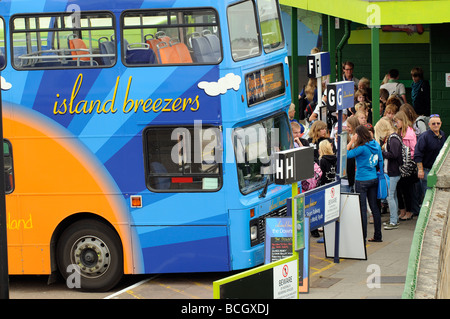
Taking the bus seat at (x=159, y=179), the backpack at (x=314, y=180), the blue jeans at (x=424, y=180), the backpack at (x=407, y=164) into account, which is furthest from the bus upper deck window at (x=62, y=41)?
the blue jeans at (x=424, y=180)

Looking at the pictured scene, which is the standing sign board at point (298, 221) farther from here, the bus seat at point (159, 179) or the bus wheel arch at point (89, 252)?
the bus wheel arch at point (89, 252)

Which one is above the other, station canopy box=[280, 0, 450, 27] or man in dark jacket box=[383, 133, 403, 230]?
station canopy box=[280, 0, 450, 27]

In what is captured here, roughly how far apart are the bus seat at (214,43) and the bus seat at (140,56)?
0.83 metres

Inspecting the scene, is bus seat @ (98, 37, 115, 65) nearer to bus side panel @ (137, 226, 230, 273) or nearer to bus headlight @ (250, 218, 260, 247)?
bus side panel @ (137, 226, 230, 273)

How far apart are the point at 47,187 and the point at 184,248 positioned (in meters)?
2.13

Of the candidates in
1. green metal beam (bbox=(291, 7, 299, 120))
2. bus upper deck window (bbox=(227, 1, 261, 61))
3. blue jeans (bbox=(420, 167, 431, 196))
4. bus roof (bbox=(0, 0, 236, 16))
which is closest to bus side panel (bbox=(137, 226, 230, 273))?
bus upper deck window (bbox=(227, 1, 261, 61))

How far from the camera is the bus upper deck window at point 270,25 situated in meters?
13.2

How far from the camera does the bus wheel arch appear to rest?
12.8m

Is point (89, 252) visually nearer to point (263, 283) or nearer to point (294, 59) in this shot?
point (263, 283)

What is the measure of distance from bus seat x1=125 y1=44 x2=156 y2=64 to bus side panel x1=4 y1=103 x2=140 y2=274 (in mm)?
1392

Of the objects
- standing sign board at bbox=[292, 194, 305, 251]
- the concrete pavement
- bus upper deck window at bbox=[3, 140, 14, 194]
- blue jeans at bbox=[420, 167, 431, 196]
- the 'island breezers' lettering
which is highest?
the 'island breezers' lettering

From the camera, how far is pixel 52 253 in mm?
12898

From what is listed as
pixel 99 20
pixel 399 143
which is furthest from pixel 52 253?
pixel 399 143
